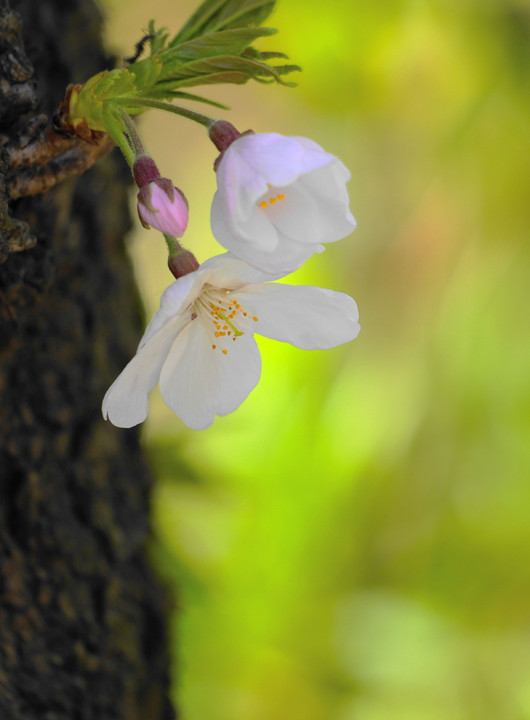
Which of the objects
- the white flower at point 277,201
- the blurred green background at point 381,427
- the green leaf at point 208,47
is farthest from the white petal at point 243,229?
the blurred green background at point 381,427

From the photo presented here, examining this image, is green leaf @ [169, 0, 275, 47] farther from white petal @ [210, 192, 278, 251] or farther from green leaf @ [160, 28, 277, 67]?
white petal @ [210, 192, 278, 251]

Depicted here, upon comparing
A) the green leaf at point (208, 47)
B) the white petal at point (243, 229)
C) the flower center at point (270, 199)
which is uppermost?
the green leaf at point (208, 47)

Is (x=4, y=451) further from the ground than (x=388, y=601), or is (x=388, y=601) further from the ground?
(x=388, y=601)

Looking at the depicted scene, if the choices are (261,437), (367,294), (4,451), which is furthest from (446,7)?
(4,451)

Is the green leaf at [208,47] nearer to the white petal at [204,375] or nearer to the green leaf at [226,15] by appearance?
the green leaf at [226,15]

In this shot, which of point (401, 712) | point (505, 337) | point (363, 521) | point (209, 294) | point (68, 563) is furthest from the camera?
point (505, 337)

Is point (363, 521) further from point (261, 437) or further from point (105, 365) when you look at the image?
point (105, 365)

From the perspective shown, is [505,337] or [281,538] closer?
[281,538]
